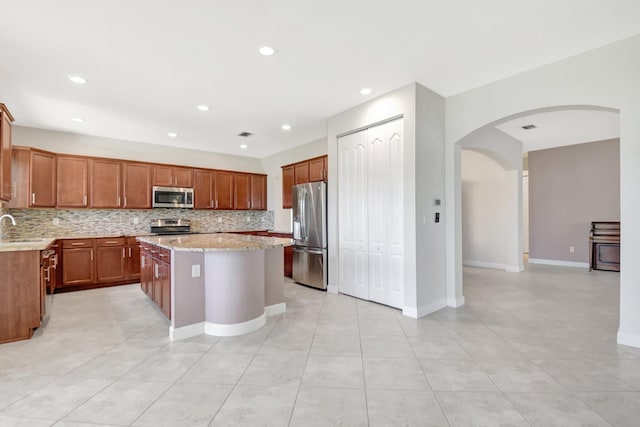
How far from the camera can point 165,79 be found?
338 centimetres

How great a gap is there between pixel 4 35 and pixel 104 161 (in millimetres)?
3195

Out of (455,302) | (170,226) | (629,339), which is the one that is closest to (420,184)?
(455,302)

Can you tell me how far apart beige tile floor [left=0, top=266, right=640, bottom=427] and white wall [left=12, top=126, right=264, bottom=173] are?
10.2ft

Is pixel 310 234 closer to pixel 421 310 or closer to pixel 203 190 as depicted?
pixel 421 310

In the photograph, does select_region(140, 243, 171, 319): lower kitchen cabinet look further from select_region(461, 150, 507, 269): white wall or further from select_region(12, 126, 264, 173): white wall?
select_region(461, 150, 507, 269): white wall

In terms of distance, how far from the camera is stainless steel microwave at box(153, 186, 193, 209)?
19.4 ft

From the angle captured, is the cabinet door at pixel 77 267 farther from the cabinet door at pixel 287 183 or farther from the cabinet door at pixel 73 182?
the cabinet door at pixel 287 183

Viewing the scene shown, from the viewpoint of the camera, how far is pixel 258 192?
743 cm

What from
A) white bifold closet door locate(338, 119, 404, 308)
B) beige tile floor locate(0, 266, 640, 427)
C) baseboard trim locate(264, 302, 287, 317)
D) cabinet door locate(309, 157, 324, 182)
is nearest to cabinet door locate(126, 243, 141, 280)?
beige tile floor locate(0, 266, 640, 427)

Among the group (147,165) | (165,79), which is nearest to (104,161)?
(147,165)

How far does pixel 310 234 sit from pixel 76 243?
381 cm

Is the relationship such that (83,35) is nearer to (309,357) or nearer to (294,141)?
(309,357)

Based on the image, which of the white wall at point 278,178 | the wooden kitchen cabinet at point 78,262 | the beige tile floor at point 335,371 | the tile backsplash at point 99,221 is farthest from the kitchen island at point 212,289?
the white wall at point 278,178

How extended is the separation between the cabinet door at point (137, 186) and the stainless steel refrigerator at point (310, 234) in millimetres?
2920
